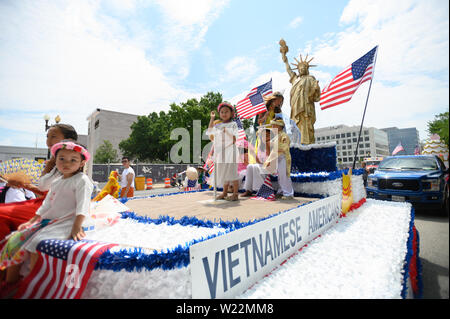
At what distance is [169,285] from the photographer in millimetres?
1351

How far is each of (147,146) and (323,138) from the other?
68.8 metres

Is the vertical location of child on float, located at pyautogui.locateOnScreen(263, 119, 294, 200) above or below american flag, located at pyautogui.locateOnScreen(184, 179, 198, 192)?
above

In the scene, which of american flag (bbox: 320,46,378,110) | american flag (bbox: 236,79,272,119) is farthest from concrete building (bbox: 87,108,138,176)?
american flag (bbox: 320,46,378,110)

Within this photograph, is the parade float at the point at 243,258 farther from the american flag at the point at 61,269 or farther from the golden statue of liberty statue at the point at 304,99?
the golden statue of liberty statue at the point at 304,99

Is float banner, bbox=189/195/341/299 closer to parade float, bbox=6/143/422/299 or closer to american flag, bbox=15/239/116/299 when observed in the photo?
parade float, bbox=6/143/422/299

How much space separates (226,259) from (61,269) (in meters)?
1.16

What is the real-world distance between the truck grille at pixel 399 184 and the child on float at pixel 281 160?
10.4 ft

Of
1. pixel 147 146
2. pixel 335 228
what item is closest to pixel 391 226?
pixel 335 228

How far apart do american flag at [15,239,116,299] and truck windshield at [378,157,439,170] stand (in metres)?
7.98

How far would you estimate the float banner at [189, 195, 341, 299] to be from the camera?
4.56 ft

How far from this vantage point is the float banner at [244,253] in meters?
1.39

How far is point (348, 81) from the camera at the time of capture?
6766 millimetres

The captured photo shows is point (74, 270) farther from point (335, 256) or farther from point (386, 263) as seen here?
point (386, 263)

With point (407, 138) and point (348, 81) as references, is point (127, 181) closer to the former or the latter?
point (348, 81)
